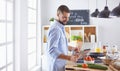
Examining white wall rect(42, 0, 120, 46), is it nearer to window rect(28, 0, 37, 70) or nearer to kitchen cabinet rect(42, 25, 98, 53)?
kitchen cabinet rect(42, 25, 98, 53)

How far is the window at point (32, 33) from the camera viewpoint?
17.4 ft

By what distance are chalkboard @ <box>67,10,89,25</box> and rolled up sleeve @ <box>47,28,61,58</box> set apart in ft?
10.3

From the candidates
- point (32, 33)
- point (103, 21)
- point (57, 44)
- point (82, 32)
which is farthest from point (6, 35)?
point (103, 21)

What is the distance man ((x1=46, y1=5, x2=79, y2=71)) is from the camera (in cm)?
293

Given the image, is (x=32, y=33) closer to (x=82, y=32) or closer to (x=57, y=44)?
(x=82, y=32)

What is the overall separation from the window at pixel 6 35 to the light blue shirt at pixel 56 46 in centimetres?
94

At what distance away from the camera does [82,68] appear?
2.74m

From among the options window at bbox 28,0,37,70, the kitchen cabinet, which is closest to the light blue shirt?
window at bbox 28,0,37,70

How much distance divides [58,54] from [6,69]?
1.30 metres

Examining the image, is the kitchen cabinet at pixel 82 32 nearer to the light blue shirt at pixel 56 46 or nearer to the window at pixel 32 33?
the window at pixel 32 33

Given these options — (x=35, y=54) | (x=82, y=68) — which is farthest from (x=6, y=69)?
(x=35, y=54)

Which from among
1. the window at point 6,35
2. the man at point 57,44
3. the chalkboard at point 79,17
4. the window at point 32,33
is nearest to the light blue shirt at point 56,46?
the man at point 57,44

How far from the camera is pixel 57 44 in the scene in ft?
9.81

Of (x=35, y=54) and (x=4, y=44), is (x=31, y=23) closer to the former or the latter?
(x=35, y=54)
